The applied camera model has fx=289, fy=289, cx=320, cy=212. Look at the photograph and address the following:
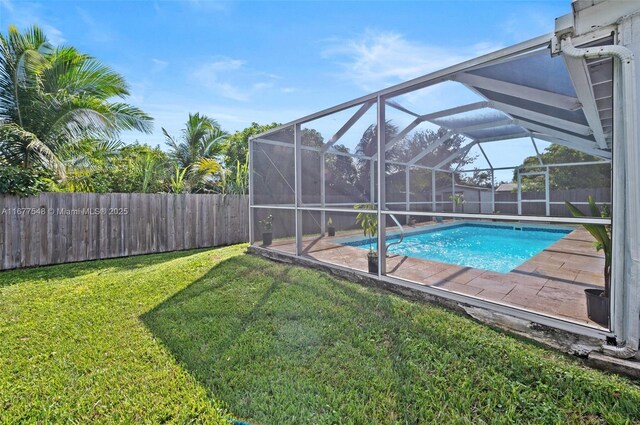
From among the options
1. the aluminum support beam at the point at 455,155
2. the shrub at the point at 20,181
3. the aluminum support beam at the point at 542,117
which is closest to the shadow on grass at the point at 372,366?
the aluminum support beam at the point at 542,117

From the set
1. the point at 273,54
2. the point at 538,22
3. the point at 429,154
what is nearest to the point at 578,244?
the point at 429,154

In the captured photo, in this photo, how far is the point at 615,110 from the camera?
203 cm

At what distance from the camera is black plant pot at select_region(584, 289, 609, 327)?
2248 millimetres

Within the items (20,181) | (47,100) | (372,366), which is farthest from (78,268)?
(372,366)

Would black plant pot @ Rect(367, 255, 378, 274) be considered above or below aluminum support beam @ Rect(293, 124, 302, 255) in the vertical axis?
below

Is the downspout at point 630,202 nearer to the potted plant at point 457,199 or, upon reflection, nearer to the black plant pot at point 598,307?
the black plant pot at point 598,307

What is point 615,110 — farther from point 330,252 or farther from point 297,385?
point 330,252

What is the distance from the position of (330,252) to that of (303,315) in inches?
92.1

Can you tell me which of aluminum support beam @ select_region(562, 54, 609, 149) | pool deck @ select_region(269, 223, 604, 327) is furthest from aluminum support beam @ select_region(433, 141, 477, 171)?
aluminum support beam @ select_region(562, 54, 609, 149)

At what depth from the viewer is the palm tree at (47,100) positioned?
231 inches

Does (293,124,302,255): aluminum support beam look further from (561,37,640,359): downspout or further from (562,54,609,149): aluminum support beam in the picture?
(561,37,640,359): downspout

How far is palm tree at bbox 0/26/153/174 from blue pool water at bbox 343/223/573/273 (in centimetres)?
653

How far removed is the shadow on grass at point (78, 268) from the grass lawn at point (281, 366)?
3.93 feet

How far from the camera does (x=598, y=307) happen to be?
Answer: 232cm
